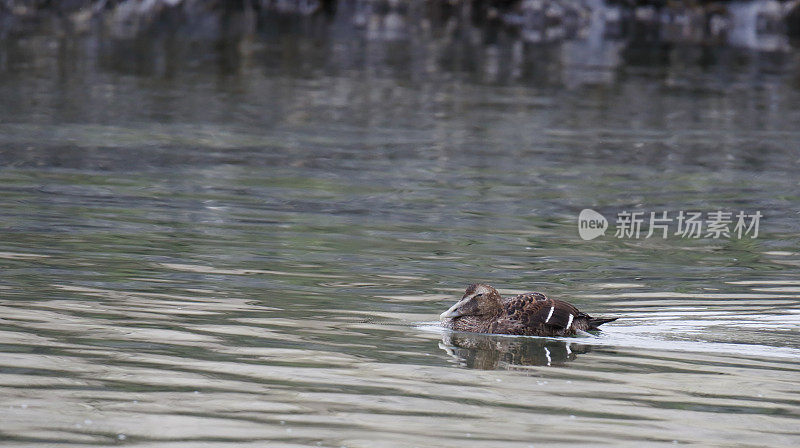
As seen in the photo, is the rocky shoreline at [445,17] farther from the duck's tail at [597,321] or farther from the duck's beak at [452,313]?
the duck's beak at [452,313]

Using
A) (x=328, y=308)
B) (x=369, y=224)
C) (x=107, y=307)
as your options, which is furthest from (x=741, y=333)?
(x=369, y=224)

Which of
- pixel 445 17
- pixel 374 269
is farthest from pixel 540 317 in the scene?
pixel 445 17

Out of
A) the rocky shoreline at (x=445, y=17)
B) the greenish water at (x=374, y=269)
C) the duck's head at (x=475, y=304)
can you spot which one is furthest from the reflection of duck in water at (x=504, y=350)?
the rocky shoreline at (x=445, y=17)

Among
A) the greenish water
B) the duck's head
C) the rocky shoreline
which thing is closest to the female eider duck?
the duck's head

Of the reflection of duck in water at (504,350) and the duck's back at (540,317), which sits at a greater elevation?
the duck's back at (540,317)

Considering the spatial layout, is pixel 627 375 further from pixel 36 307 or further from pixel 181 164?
pixel 181 164

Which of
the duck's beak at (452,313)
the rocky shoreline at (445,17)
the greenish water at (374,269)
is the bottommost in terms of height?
the rocky shoreline at (445,17)

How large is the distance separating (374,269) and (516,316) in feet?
8.54

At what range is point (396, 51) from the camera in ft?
132

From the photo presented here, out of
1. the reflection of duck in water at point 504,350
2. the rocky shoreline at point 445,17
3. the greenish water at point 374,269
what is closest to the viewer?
the greenish water at point 374,269

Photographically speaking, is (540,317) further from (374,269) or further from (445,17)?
(445,17)

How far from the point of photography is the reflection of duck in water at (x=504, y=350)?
379 inches

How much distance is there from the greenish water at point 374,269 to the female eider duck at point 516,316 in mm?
110

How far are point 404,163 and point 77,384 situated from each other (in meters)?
11.6
